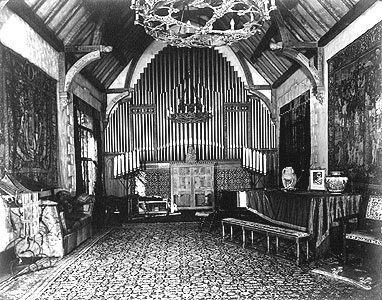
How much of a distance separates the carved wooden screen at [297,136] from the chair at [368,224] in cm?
294

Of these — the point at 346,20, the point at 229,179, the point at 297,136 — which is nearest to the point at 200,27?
the point at 346,20

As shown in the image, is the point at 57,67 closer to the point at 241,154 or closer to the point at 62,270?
the point at 62,270

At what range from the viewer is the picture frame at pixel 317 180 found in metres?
6.64

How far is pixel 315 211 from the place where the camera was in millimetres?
5492

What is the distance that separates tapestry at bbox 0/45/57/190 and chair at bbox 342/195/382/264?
4.32 meters

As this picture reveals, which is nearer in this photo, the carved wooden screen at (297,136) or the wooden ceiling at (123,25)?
the wooden ceiling at (123,25)

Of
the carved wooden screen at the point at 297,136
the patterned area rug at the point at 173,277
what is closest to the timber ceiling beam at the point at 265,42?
the carved wooden screen at the point at 297,136

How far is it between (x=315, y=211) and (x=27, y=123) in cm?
426

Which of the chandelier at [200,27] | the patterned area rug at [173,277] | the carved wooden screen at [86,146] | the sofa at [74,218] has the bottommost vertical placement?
the patterned area rug at [173,277]

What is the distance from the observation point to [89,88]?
1083cm

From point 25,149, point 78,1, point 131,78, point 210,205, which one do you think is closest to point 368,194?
point 25,149

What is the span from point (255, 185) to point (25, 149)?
7685 millimetres

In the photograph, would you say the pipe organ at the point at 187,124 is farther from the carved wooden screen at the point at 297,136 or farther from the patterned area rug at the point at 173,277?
the patterned area rug at the point at 173,277

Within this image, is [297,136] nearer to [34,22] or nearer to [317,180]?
[317,180]
